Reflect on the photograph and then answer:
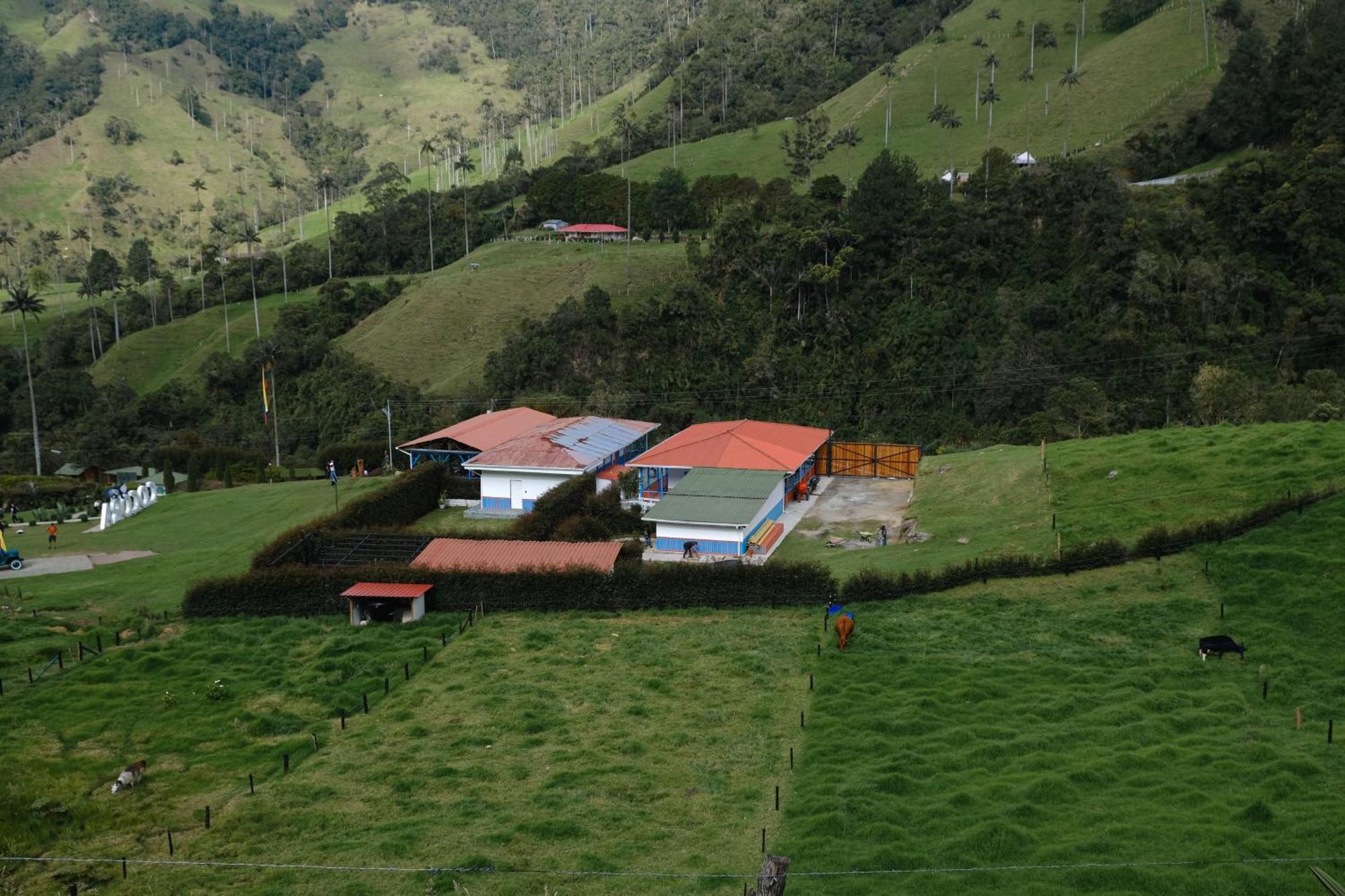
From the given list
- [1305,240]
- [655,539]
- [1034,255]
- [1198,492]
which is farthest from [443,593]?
[1305,240]

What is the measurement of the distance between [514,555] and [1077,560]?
659 inches

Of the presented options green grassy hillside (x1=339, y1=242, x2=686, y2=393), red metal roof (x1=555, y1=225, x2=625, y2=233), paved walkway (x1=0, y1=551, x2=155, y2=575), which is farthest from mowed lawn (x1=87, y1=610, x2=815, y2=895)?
red metal roof (x1=555, y1=225, x2=625, y2=233)

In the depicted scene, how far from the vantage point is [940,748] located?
19.0 m

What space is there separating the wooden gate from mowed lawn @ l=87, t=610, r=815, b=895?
68.6 feet

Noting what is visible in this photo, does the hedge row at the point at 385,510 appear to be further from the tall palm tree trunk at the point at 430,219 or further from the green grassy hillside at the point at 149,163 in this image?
the green grassy hillside at the point at 149,163

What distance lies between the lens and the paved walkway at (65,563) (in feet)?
116

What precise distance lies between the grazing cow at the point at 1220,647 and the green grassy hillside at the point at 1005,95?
233ft

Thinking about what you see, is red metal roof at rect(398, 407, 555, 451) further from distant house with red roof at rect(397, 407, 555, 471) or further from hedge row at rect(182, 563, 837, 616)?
hedge row at rect(182, 563, 837, 616)

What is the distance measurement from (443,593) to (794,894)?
18.7m

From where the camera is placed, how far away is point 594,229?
90.8 m

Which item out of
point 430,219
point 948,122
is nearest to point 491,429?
point 430,219

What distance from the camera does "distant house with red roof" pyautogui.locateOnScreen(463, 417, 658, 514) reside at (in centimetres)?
4303

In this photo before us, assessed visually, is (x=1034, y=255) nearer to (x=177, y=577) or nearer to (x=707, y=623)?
(x=707, y=623)

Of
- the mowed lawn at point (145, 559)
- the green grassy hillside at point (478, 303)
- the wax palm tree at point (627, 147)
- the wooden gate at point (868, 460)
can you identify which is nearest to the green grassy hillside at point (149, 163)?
the wax palm tree at point (627, 147)
